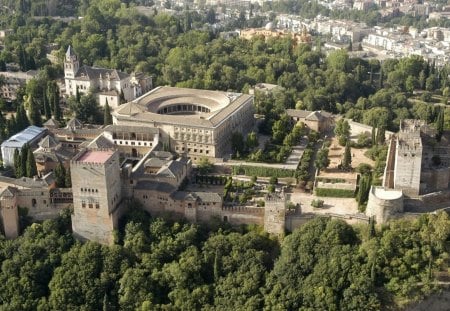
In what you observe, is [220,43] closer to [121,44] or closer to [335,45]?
[121,44]

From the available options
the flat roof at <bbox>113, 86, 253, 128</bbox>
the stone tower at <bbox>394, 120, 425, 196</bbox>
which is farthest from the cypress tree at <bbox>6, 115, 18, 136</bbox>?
the stone tower at <bbox>394, 120, 425, 196</bbox>

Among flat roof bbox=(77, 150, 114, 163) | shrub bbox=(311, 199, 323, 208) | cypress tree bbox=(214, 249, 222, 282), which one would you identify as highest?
flat roof bbox=(77, 150, 114, 163)

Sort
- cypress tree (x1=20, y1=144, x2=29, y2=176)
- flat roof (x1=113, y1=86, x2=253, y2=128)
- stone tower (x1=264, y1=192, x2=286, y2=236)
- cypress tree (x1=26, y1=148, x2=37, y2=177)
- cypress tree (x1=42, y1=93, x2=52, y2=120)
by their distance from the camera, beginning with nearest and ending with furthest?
stone tower (x1=264, y1=192, x2=286, y2=236) < cypress tree (x1=26, y1=148, x2=37, y2=177) < cypress tree (x1=20, y1=144, x2=29, y2=176) < flat roof (x1=113, y1=86, x2=253, y2=128) < cypress tree (x1=42, y1=93, x2=52, y2=120)

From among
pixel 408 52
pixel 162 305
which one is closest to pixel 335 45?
pixel 408 52

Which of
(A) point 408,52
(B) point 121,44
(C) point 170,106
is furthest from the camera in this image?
(A) point 408,52

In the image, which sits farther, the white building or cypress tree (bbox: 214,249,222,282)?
the white building

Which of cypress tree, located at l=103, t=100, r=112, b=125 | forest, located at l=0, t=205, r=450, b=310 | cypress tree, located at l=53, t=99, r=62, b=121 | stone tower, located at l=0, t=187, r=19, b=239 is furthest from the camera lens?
cypress tree, located at l=53, t=99, r=62, b=121

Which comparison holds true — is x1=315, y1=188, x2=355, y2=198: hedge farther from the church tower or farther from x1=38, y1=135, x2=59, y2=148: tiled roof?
the church tower
